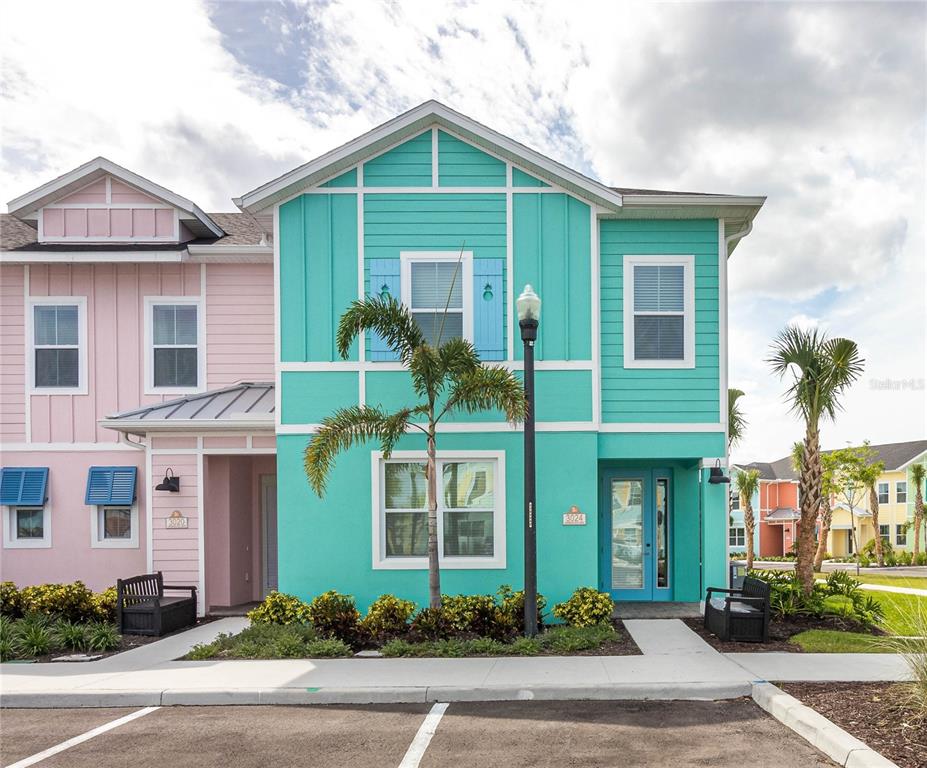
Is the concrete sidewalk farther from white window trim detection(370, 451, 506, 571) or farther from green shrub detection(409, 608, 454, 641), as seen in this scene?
white window trim detection(370, 451, 506, 571)

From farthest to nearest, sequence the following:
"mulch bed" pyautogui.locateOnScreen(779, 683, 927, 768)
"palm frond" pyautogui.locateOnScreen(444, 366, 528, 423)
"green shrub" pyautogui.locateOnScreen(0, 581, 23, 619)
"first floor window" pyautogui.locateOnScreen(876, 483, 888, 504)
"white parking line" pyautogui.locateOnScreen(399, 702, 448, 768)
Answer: "first floor window" pyautogui.locateOnScreen(876, 483, 888, 504)
"green shrub" pyautogui.locateOnScreen(0, 581, 23, 619)
"palm frond" pyautogui.locateOnScreen(444, 366, 528, 423)
"white parking line" pyautogui.locateOnScreen(399, 702, 448, 768)
"mulch bed" pyautogui.locateOnScreen(779, 683, 927, 768)

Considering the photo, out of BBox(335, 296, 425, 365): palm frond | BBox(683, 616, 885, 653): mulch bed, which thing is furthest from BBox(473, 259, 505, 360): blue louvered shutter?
BBox(683, 616, 885, 653): mulch bed

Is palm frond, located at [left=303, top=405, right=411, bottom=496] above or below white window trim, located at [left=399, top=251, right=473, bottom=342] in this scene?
below

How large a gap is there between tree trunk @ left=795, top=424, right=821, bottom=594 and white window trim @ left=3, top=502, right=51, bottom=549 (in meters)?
12.6

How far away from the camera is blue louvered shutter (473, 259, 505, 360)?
438 inches

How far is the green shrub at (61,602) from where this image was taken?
11.3 m

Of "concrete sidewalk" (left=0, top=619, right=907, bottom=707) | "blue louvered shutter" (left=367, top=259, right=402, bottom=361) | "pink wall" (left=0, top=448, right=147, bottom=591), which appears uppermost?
"blue louvered shutter" (left=367, top=259, right=402, bottom=361)

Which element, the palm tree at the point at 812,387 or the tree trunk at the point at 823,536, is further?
the tree trunk at the point at 823,536

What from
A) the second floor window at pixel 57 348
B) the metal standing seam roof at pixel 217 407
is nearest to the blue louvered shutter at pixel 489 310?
the metal standing seam roof at pixel 217 407

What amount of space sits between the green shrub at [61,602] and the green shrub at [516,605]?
6.33 metres

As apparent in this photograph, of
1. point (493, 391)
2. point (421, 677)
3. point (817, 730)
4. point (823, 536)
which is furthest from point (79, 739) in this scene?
point (823, 536)

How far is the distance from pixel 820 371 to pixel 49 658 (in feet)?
38.9

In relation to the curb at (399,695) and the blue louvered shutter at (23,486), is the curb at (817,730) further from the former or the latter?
the blue louvered shutter at (23,486)

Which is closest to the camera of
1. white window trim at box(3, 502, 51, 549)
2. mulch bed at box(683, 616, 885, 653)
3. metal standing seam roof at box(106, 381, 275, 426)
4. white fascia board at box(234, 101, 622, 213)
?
mulch bed at box(683, 616, 885, 653)
